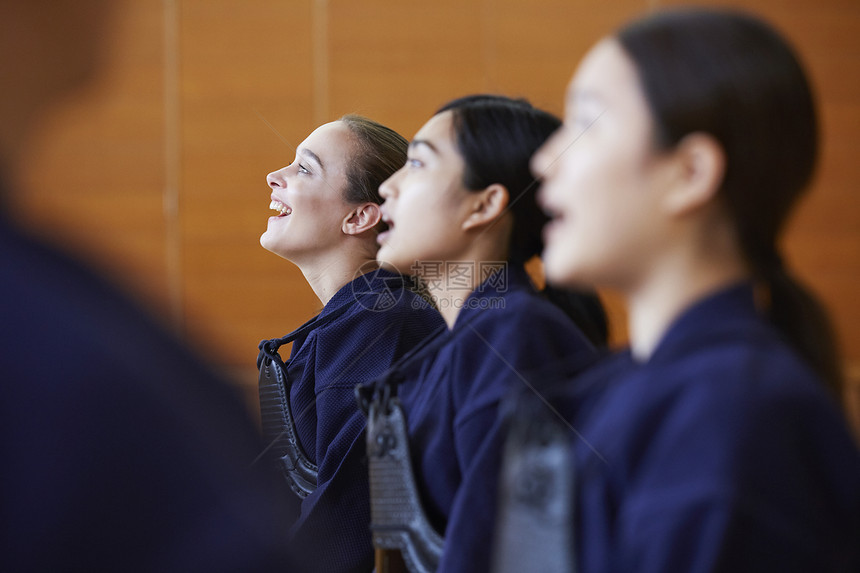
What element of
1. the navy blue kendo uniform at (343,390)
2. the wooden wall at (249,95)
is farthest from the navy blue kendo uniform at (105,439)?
the wooden wall at (249,95)

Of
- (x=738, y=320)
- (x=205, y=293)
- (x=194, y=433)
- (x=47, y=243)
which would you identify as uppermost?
(x=47, y=243)

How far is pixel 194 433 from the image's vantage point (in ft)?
1.51

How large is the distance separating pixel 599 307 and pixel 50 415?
101 cm

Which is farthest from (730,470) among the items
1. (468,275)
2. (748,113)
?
(468,275)

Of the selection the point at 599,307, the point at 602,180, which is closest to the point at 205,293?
the point at 599,307

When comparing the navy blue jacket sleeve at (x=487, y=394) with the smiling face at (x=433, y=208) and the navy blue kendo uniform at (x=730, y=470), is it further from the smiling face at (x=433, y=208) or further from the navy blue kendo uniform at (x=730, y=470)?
the navy blue kendo uniform at (x=730, y=470)

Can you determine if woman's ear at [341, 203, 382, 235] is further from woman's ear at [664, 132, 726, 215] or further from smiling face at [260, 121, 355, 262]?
woman's ear at [664, 132, 726, 215]

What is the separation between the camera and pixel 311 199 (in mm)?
1536

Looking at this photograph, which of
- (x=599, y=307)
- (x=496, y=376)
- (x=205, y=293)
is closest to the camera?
(x=496, y=376)

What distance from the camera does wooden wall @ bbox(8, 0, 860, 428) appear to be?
163 inches

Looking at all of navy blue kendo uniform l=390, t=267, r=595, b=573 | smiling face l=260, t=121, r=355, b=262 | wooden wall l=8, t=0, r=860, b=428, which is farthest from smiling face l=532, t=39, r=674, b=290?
wooden wall l=8, t=0, r=860, b=428

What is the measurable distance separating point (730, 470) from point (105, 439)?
1.39 feet

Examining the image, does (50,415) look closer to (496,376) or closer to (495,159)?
(496,376)

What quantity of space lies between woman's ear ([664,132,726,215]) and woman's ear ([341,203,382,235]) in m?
0.89
